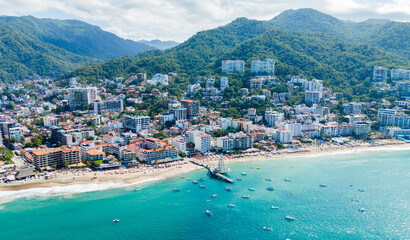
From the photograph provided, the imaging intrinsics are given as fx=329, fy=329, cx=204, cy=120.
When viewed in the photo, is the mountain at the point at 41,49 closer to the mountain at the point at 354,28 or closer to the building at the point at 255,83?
the building at the point at 255,83

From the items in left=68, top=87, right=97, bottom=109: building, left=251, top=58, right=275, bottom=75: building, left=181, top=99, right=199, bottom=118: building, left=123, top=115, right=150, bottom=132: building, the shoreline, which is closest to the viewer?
the shoreline

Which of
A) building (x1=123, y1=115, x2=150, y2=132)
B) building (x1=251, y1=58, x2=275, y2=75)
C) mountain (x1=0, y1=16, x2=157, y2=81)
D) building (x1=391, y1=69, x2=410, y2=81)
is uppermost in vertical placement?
mountain (x1=0, y1=16, x2=157, y2=81)

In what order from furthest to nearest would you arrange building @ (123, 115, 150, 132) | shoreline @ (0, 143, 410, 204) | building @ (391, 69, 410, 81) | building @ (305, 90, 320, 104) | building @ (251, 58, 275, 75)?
building @ (251, 58, 275, 75) < building @ (391, 69, 410, 81) < building @ (305, 90, 320, 104) < building @ (123, 115, 150, 132) < shoreline @ (0, 143, 410, 204)

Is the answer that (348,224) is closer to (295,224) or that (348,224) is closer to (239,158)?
(295,224)

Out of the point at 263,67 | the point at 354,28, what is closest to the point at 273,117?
the point at 263,67

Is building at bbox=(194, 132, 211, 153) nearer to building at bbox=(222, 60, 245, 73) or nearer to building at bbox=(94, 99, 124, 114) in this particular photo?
building at bbox=(94, 99, 124, 114)

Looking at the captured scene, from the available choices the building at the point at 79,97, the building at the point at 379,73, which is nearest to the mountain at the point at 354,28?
the building at the point at 379,73

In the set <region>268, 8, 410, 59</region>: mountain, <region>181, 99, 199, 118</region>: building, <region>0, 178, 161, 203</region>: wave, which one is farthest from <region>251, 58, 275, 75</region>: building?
<region>0, 178, 161, 203</region>: wave

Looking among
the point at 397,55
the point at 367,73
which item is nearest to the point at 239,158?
the point at 367,73
